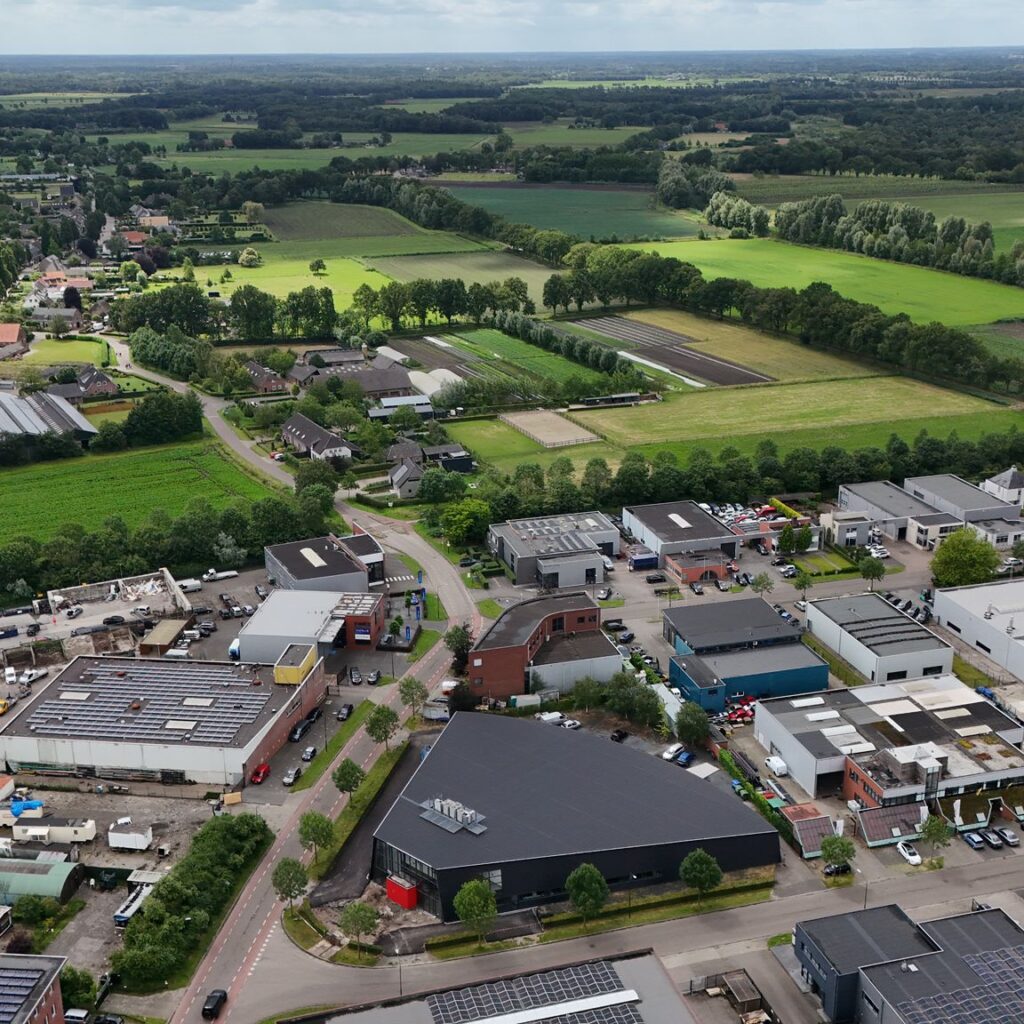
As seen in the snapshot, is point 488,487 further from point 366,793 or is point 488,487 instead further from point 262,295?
point 262,295

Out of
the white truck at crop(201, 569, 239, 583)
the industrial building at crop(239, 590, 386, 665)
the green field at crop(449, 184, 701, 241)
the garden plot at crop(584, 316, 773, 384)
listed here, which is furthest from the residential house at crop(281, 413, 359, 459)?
the green field at crop(449, 184, 701, 241)

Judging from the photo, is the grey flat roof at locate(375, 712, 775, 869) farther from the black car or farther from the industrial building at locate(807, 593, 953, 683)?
the industrial building at locate(807, 593, 953, 683)

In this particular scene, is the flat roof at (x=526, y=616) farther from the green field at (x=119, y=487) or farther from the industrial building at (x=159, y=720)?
the green field at (x=119, y=487)

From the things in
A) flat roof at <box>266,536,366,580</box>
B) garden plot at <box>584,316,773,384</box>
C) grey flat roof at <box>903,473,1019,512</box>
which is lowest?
garden plot at <box>584,316,773,384</box>

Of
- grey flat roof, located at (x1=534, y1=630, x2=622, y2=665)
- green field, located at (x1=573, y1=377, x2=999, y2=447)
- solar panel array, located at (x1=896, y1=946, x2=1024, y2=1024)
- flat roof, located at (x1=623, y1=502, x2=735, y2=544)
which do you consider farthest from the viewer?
green field, located at (x1=573, y1=377, x2=999, y2=447)

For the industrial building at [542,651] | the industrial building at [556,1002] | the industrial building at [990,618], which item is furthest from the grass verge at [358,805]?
the industrial building at [990,618]

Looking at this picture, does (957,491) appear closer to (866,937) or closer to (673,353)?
(673,353)
